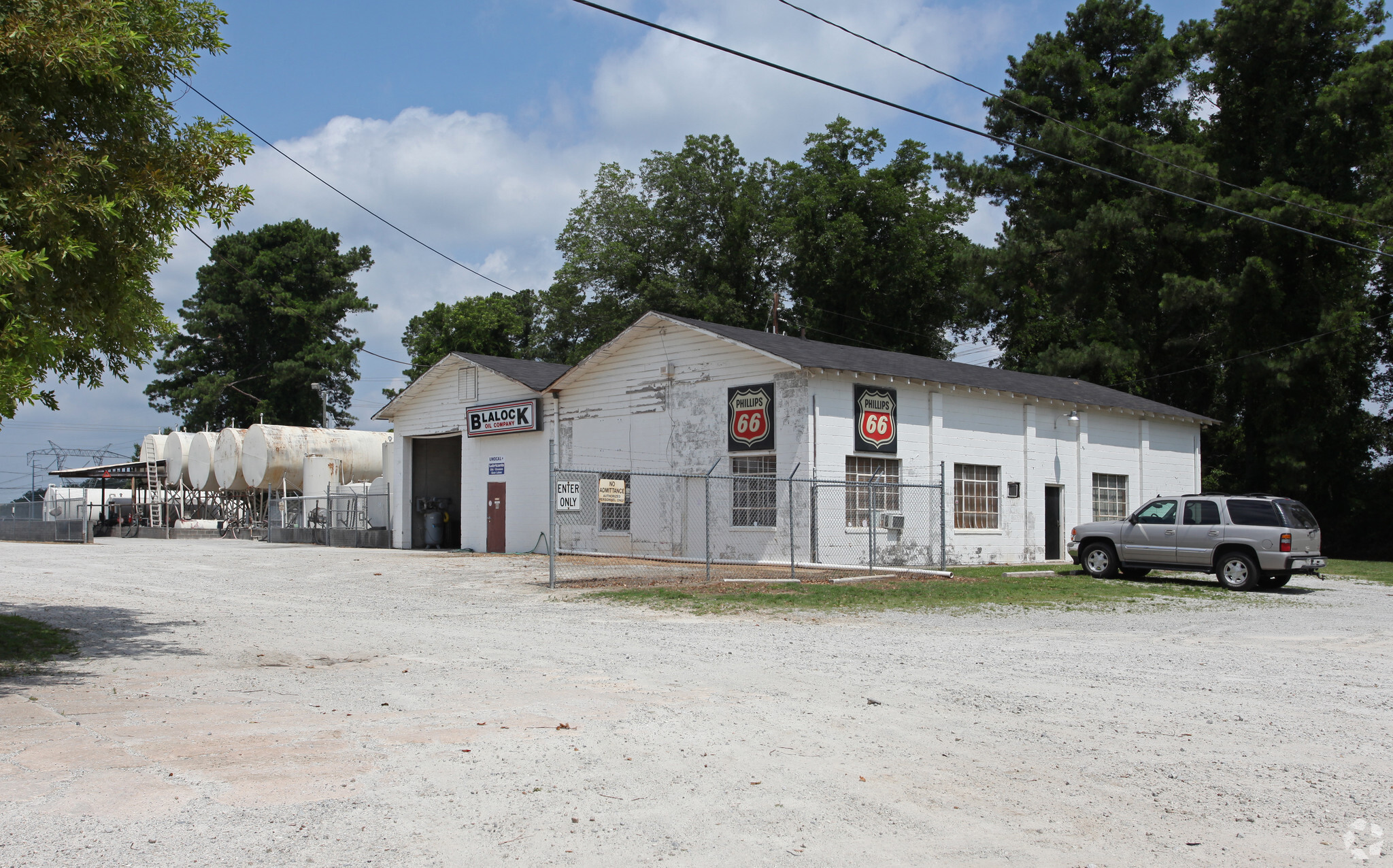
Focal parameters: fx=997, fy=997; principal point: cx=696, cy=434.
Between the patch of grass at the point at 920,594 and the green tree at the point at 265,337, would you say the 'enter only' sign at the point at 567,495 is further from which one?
the green tree at the point at 265,337

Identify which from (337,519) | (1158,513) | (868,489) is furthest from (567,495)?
(337,519)

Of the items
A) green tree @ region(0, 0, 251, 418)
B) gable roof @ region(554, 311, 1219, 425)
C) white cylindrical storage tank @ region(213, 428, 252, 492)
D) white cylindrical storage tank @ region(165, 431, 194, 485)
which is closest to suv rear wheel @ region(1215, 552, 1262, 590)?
gable roof @ region(554, 311, 1219, 425)

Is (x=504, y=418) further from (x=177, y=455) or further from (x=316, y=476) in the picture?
(x=177, y=455)

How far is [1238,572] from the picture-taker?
1877 cm

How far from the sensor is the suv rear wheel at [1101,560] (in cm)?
2095

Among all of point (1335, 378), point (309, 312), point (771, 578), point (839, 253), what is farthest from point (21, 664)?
point (309, 312)

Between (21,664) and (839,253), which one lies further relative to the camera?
(839,253)

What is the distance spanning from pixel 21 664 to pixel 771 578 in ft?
40.2

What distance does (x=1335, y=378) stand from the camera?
116ft

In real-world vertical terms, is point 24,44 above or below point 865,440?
above

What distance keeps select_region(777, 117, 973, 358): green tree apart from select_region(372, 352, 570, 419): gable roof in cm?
2008

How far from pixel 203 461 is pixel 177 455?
3.06 metres

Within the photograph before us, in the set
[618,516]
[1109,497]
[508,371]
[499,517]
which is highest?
[508,371]

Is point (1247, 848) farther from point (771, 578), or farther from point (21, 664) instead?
point (771, 578)
